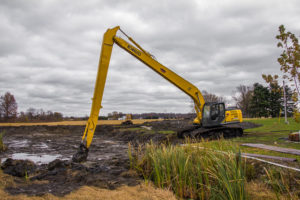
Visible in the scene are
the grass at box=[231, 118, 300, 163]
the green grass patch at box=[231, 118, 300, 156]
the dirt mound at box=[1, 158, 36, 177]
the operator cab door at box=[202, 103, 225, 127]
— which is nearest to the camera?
the dirt mound at box=[1, 158, 36, 177]

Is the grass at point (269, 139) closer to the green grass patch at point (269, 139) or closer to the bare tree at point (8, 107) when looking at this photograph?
the green grass patch at point (269, 139)

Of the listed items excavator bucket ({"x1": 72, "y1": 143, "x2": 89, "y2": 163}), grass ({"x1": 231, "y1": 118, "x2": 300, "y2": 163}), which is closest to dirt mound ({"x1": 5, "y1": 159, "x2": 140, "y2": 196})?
excavator bucket ({"x1": 72, "y1": 143, "x2": 89, "y2": 163})

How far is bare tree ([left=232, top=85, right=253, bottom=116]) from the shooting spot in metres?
66.2

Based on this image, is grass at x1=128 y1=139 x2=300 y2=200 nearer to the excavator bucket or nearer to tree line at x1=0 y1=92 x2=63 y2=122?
the excavator bucket

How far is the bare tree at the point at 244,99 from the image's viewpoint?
6618 centimetres

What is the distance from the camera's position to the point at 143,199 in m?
5.06

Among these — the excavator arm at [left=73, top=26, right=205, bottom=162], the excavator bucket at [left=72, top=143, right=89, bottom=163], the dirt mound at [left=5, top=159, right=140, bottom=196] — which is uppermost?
the excavator arm at [left=73, top=26, right=205, bottom=162]

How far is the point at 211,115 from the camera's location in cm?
1498

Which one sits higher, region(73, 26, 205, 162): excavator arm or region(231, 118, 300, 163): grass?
region(73, 26, 205, 162): excavator arm

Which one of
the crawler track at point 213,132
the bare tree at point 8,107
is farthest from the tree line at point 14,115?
the crawler track at point 213,132

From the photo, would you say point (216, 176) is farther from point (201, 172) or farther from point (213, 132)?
point (213, 132)

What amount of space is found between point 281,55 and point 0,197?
10.2 m

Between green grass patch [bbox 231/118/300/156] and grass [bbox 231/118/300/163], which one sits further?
green grass patch [bbox 231/118/300/156]

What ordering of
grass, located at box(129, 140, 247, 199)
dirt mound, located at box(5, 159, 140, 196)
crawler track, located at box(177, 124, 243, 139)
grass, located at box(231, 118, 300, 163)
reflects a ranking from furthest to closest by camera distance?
1. crawler track, located at box(177, 124, 243, 139)
2. grass, located at box(231, 118, 300, 163)
3. dirt mound, located at box(5, 159, 140, 196)
4. grass, located at box(129, 140, 247, 199)
